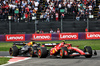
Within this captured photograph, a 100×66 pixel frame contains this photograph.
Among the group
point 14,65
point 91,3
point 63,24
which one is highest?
point 91,3

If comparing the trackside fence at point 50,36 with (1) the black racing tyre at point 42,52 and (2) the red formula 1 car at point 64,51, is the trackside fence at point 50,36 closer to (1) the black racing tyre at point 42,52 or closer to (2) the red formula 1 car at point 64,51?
(2) the red formula 1 car at point 64,51

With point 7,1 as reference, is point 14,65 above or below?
below

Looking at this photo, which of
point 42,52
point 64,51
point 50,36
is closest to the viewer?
point 64,51

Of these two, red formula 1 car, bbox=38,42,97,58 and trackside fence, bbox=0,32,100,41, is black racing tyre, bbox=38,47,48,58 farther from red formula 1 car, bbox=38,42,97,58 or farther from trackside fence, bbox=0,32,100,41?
trackside fence, bbox=0,32,100,41

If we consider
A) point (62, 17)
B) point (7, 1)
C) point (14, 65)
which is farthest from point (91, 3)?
point (14, 65)

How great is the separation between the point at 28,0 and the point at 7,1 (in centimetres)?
266

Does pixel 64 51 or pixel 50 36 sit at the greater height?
pixel 50 36

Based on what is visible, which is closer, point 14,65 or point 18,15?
point 14,65

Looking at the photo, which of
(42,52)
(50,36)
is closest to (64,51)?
(42,52)

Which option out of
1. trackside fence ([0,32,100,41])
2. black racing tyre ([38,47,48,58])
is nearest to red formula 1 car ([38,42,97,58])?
black racing tyre ([38,47,48,58])

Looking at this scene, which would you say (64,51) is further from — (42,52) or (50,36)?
(50,36)

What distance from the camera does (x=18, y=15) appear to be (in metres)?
32.1

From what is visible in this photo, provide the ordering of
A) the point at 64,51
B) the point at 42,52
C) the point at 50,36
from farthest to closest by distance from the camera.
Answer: the point at 50,36 → the point at 42,52 → the point at 64,51

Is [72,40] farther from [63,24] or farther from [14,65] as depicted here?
[14,65]
